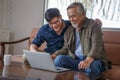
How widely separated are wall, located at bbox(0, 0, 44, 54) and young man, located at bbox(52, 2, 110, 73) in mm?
Result: 1624

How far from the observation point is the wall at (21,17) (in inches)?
157

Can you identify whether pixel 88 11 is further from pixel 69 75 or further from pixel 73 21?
pixel 69 75

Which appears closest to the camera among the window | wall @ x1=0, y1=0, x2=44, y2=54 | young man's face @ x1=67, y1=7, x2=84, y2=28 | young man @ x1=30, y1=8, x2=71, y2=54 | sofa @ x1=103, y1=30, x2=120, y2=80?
young man's face @ x1=67, y1=7, x2=84, y2=28

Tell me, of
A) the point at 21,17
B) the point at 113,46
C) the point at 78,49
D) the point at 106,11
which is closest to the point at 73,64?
the point at 78,49

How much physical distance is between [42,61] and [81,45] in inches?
20.8

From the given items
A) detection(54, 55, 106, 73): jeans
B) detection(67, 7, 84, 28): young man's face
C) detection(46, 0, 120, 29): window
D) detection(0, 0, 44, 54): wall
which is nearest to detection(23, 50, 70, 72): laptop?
detection(54, 55, 106, 73): jeans

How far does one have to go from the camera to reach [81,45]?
2.33m

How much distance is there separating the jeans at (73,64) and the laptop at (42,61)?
0.61 feet

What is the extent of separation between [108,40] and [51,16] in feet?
3.15

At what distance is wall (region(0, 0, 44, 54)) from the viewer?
3.99 metres

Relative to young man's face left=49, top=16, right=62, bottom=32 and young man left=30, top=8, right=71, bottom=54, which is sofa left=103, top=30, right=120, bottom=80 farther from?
young man's face left=49, top=16, right=62, bottom=32

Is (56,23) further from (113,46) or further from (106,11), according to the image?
(106,11)

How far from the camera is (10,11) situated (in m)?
4.24

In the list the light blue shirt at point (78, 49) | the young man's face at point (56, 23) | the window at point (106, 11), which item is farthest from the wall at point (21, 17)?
the light blue shirt at point (78, 49)
